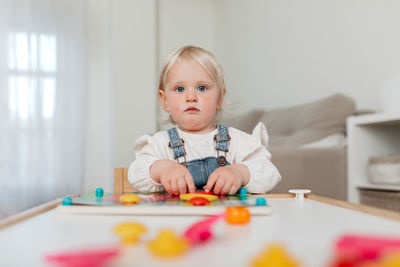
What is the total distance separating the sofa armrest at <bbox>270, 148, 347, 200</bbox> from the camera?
1527mm

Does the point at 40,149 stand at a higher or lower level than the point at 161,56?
lower

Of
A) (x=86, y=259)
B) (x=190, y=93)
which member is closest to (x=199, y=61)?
(x=190, y=93)

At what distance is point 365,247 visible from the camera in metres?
0.27

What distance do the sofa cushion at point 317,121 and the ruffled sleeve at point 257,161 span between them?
2.94 feet

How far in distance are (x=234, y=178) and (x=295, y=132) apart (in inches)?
52.0

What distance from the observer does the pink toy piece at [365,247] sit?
0.86 feet

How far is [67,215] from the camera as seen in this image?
1.64ft

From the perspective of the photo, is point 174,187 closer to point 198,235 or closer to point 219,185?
point 219,185

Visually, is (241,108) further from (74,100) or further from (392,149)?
(392,149)

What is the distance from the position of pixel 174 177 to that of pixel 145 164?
0.15 meters

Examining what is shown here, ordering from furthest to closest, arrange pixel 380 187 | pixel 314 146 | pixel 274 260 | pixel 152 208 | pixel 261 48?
1. pixel 261 48
2. pixel 314 146
3. pixel 380 187
4. pixel 152 208
5. pixel 274 260

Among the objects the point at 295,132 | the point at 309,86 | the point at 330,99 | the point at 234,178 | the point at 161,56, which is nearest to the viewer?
the point at 234,178

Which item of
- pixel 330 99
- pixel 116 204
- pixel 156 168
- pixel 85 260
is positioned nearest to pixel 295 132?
pixel 330 99

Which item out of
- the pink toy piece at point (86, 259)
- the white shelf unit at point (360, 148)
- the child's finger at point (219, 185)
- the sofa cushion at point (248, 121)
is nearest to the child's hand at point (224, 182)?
the child's finger at point (219, 185)
